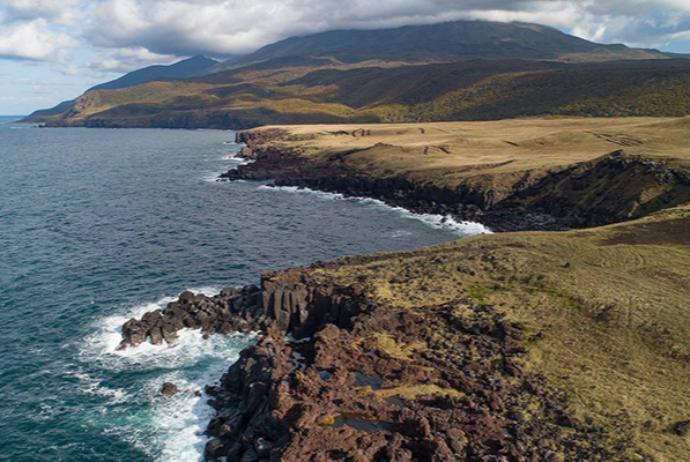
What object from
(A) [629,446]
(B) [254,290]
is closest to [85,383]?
(B) [254,290]

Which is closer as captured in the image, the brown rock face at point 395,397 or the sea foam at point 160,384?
the brown rock face at point 395,397

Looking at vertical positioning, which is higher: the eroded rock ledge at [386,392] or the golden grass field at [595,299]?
the golden grass field at [595,299]

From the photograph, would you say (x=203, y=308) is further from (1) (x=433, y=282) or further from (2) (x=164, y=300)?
(1) (x=433, y=282)

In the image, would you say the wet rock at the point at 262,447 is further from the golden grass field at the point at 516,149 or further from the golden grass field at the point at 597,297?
the golden grass field at the point at 516,149

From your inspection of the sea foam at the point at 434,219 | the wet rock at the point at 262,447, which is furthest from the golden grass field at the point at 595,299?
the sea foam at the point at 434,219

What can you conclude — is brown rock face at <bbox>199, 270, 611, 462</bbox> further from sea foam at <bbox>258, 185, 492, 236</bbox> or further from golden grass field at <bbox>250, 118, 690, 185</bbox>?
golden grass field at <bbox>250, 118, 690, 185</bbox>

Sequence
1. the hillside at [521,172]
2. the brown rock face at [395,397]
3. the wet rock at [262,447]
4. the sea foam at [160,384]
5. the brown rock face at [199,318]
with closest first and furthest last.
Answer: the brown rock face at [395,397]
the wet rock at [262,447]
the sea foam at [160,384]
the brown rock face at [199,318]
the hillside at [521,172]

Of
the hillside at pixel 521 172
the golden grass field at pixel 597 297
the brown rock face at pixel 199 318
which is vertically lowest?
the brown rock face at pixel 199 318
